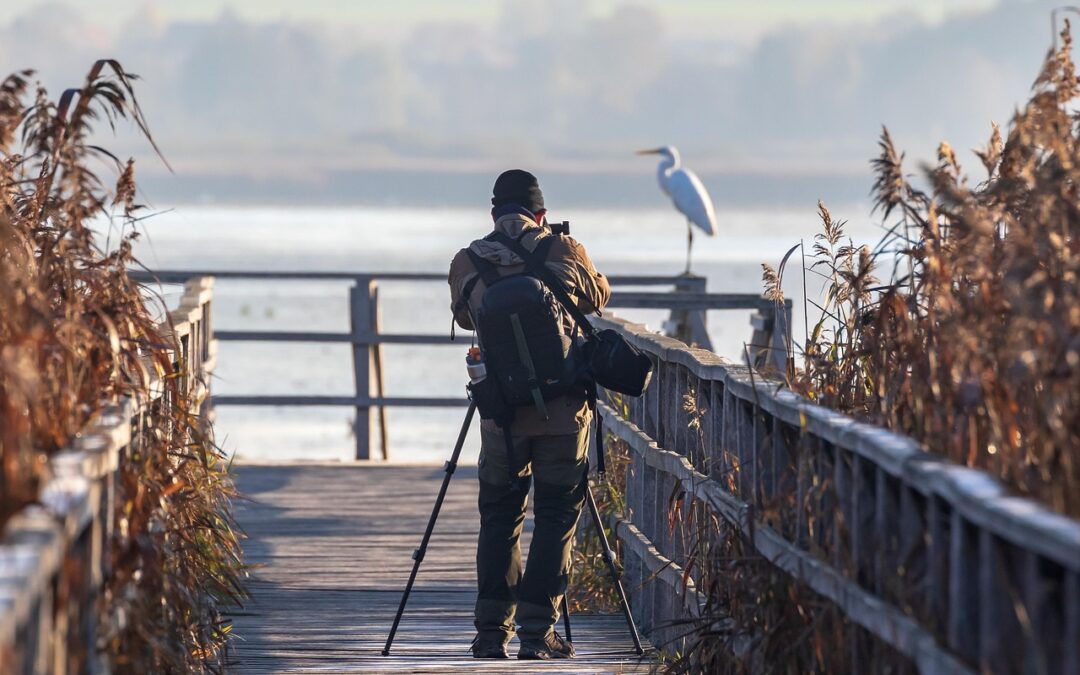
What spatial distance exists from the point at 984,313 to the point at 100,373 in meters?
2.23

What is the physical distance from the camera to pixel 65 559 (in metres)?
3.12

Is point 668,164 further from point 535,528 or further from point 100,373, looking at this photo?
point 100,373

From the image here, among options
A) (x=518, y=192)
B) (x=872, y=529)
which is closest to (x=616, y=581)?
(x=518, y=192)

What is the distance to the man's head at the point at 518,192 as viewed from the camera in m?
6.02

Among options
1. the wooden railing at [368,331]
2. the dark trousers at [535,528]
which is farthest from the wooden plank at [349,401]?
the dark trousers at [535,528]

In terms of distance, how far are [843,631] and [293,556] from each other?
5.05 m

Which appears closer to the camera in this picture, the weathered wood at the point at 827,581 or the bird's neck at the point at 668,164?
the weathered wood at the point at 827,581

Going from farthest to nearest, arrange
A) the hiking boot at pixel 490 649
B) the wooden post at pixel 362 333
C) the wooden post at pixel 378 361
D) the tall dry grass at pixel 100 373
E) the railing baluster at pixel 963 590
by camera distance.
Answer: the wooden post at pixel 378 361 < the wooden post at pixel 362 333 < the hiking boot at pixel 490 649 < the tall dry grass at pixel 100 373 < the railing baluster at pixel 963 590

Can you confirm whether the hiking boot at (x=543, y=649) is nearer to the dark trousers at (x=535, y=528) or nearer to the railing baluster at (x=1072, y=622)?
the dark trousers at (x=535, y=528)

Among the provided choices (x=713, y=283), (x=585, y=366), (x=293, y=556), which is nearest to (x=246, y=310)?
(x=713, y=283)

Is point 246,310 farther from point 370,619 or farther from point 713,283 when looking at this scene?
point 370,619

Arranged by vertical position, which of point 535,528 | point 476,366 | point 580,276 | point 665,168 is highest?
point 665,168

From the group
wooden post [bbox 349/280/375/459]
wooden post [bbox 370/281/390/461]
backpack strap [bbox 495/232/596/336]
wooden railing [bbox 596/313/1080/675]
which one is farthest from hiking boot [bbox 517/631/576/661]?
wooden post [bbox 370/281/390/461]

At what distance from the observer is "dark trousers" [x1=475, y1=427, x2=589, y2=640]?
6027mm
